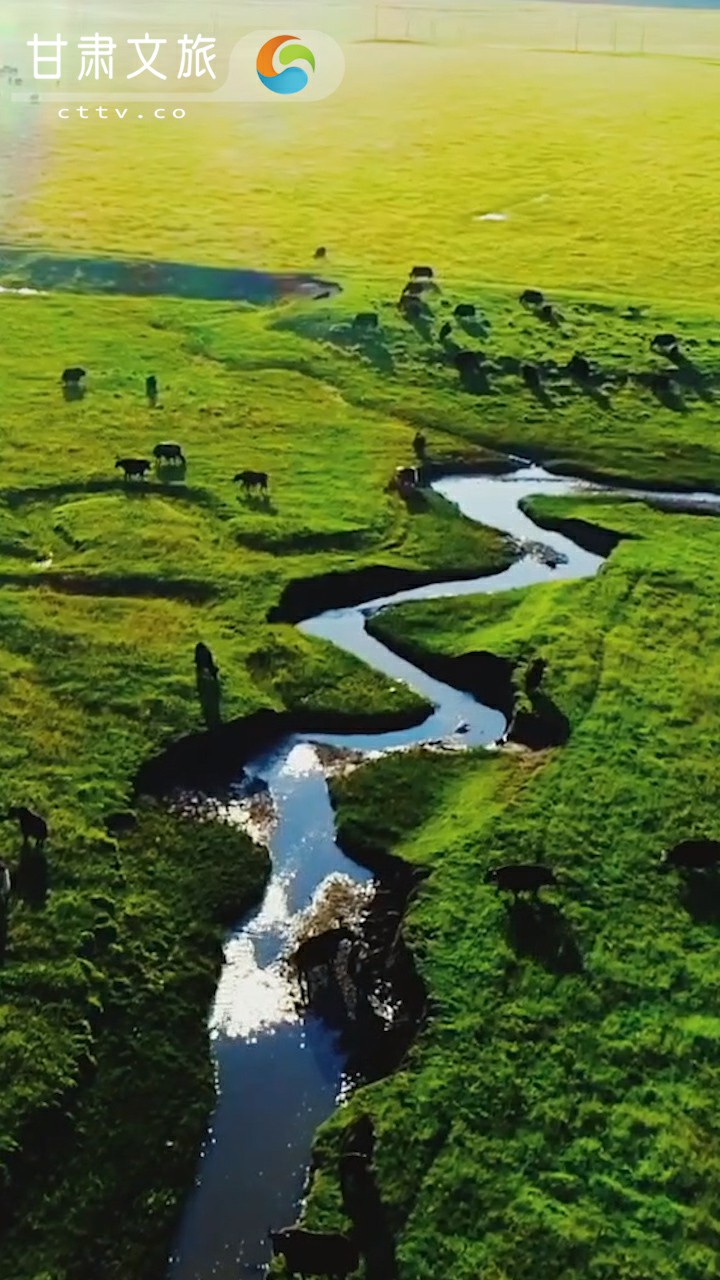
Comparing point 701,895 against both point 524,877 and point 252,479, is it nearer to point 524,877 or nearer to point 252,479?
point 524,877

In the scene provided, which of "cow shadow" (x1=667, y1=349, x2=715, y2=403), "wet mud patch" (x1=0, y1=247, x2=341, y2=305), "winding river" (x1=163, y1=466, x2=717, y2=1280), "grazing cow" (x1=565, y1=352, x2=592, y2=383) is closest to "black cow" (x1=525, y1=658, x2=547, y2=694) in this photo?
"winding river" (x1=163, y1=466, x2=717, y2=1280)

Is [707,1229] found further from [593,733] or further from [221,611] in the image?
[221,611]

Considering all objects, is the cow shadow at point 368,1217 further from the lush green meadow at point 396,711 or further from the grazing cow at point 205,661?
the grazing cow at point 205,661

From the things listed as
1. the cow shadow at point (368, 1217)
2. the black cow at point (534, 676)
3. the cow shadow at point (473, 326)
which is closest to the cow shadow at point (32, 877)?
the cow shadow at point (368, 1217)

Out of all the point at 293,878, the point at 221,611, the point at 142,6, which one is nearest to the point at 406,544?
the point at 221,611

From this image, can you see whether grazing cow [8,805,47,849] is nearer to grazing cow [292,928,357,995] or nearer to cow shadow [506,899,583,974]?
grazing cow [292,928,357,995]

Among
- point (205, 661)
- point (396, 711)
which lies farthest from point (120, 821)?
point (396, 711)
